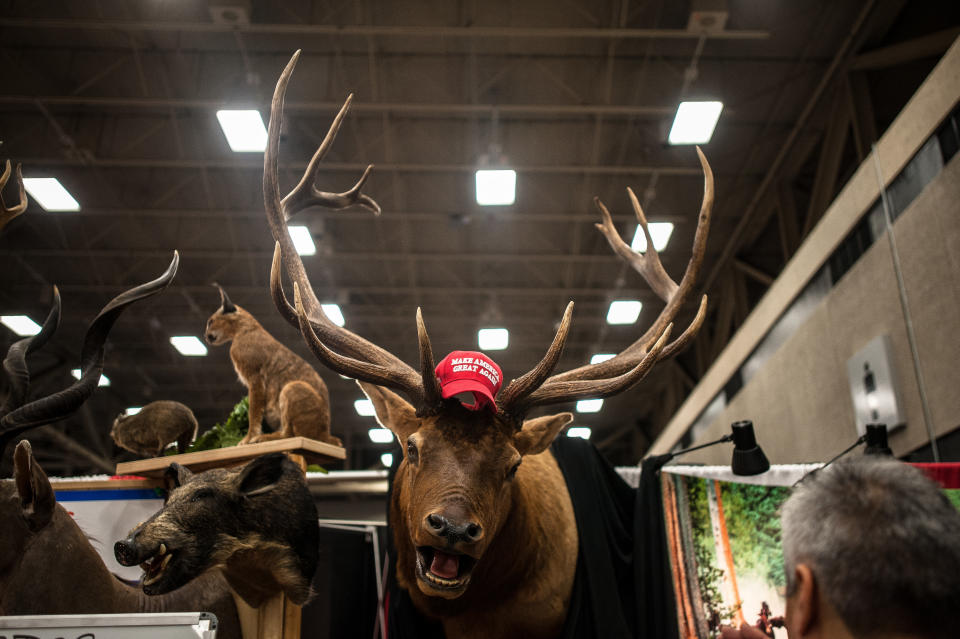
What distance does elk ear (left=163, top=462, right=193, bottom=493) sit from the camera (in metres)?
2.26

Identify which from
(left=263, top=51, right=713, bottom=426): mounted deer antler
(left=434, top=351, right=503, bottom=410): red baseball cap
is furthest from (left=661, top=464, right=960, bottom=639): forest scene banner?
(left=434, top=351, right=503, bottom=410): red baseball cap

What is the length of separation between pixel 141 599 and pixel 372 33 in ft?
22.8

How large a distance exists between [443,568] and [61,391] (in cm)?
121

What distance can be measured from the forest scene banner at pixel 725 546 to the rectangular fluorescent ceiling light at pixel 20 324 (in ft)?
39.1

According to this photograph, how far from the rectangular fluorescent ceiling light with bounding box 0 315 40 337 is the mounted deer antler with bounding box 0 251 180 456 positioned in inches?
438

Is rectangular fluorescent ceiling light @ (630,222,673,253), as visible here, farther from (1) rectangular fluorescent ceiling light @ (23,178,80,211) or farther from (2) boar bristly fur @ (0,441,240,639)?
(2) boar bristly fur @ (0,441,240,639)

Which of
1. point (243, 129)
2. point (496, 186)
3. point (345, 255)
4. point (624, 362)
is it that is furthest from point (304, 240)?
point (624, 362)

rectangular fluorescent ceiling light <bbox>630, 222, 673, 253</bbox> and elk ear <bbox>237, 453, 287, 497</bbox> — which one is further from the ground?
rectangular fluorescent ceiling light <bbox>630, 222, 673, 253</bbox>

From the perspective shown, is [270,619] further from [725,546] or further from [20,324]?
[20,324]

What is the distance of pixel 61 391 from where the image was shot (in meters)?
2.14

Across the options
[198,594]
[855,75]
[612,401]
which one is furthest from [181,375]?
[198,594]

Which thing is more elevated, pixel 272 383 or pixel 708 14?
pixel 708 14

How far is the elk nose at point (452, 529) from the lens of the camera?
2021mm

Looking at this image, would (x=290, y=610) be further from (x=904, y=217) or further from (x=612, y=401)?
(x=612, y=401)
